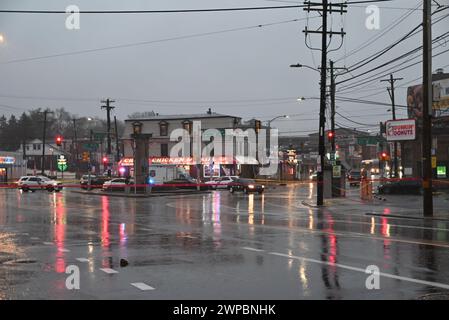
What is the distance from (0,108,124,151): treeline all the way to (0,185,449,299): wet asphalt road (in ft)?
373

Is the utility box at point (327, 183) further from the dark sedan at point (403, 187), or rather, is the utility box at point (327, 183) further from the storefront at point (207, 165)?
the storefront at point (207, 165)

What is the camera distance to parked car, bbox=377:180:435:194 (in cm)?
4244

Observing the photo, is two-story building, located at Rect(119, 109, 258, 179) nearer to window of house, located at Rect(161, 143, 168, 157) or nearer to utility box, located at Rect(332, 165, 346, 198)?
window of house, located at Rect(161, 143, 168, 157)

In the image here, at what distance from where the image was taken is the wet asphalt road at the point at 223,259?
28.5ft

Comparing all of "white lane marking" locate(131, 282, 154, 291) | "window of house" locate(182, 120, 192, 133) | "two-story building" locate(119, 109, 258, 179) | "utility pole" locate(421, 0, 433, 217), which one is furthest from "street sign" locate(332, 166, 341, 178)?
"window of house" locate(182, 120, 192, 133)

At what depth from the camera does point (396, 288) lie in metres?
8.84

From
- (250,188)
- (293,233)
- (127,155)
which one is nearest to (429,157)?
(293,233)

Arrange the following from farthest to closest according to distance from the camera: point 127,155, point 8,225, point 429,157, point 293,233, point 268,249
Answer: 1. point 127,155
2. point 429,157
3. point 8,225
4. point 293,233
5. point 268,249

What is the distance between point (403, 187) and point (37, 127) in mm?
126241

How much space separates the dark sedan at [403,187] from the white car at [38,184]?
33.7 m

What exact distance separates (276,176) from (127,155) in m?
24.8

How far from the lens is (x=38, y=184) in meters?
60.6

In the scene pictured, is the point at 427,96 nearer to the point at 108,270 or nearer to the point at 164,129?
the point at 108,270
